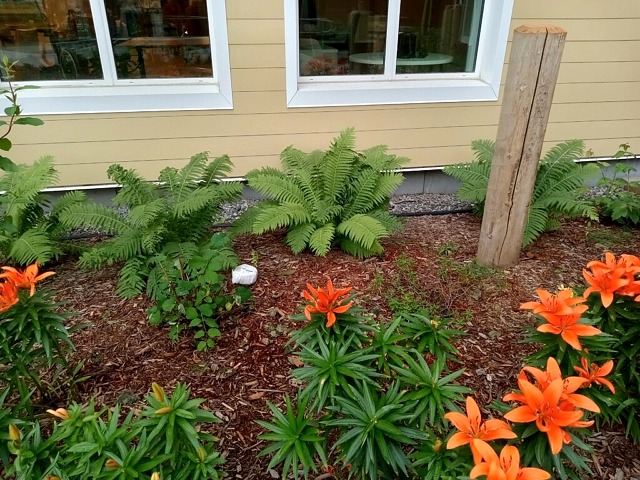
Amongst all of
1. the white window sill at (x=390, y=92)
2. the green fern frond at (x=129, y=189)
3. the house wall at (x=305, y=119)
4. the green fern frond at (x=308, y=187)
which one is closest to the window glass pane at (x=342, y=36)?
the white window sill at (x=390, y=92)

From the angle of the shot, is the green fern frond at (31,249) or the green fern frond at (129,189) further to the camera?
the green fern frond at (129,189)

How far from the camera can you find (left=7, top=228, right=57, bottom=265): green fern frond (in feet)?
9.30

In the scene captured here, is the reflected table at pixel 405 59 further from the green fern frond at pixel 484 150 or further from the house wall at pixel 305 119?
the green fern frond at pixel 484 150

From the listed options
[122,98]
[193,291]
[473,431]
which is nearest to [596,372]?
[473,431]

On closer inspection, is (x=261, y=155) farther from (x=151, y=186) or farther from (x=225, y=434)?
(x=225, y=434)

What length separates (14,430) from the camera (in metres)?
1.30

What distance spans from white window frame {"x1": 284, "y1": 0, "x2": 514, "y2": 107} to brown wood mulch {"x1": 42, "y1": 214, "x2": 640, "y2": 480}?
4.32 feet

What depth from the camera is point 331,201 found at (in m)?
3.43

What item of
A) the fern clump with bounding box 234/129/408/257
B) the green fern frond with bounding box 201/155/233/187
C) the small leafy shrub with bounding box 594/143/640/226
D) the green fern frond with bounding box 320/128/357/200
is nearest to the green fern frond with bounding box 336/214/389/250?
the fern clump with bounding box 234/129/408/257

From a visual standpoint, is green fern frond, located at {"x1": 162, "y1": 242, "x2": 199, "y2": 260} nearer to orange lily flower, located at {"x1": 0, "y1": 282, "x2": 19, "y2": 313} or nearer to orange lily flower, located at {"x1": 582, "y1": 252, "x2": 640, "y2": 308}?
orange lily flower, located at {"x1": 0, "y1": 282, "x2": 19, "y2": 313}

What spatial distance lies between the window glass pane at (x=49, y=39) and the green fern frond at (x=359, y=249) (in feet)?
8.17

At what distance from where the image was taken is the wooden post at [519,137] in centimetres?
255

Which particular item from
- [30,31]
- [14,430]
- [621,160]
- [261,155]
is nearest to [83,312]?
[14,430]

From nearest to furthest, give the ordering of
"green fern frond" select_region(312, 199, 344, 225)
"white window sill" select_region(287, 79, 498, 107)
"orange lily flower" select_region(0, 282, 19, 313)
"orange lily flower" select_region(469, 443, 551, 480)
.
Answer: "orange lily flower" select_region(469, 443, 551, 480) < "orange lily flower" select_region(0, 282, 19, 313) < "green fern frond" select_region(312, 199, 344, 225) < "white window sill" select_region(287, 79, 498, 107)
